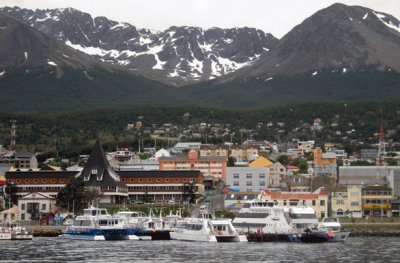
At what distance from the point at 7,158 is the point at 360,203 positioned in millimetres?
75429

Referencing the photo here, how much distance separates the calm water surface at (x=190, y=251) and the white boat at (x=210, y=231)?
6.04 ft

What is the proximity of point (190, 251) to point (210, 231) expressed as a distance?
14178 millimetres

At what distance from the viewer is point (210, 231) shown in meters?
106

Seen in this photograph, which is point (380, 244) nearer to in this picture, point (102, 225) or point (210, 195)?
point (102, 225)

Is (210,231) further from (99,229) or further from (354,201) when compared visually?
(354,201)

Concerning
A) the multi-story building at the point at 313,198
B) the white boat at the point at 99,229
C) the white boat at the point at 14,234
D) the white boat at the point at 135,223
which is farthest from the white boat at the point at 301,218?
the white boat at the point at 14,234

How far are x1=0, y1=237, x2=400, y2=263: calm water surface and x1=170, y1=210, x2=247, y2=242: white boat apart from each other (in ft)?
6.04

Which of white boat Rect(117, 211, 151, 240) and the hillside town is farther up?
the hillside town

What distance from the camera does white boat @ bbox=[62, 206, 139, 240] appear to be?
11031 centimetres

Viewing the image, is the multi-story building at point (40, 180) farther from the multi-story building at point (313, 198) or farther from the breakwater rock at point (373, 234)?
the breakwater rock at point (373, 234)

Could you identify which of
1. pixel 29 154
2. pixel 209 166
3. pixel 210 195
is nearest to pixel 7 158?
pixel 29 154

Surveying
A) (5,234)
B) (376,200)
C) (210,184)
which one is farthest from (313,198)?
(5,234)

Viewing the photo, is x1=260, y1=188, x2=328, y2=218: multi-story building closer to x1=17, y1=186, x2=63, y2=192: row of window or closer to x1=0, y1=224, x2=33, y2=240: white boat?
x1=0, y1=224, x2=33, y2=240: white boat

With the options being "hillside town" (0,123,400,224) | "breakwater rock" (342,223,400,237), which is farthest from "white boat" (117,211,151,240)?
"breakwater rock" (342,223,400,237)
